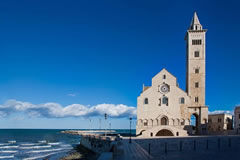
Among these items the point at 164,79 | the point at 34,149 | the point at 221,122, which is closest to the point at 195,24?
the point at 164,79

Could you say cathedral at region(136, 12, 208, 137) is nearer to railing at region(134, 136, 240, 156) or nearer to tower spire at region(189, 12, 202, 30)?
tower spire at region(189, 12, 202, 30)

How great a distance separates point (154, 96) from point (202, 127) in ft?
42.7

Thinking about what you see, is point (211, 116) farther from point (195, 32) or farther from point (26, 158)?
point (26, 158)

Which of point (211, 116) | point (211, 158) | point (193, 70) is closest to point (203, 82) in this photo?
point (193, 70)

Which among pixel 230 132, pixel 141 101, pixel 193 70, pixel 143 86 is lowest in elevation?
pixel 230 132

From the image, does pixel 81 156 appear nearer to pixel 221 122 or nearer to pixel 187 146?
pixel 187 146

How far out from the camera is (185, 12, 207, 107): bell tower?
53.5 metres

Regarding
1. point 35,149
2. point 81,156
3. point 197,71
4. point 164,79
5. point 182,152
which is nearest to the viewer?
point 182,152

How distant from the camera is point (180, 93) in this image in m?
51.7

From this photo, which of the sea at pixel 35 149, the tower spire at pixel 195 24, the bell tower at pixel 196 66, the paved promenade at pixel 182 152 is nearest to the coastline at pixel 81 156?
the sea at pixel 35 149

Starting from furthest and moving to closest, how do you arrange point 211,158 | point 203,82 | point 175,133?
A: point 203,82 → point 175,133 → point 211,158

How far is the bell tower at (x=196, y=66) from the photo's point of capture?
53.5m

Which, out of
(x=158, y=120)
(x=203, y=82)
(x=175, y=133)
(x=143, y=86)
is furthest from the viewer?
(x=143, y=86)

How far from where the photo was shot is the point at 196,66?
Answer: 5466cm
